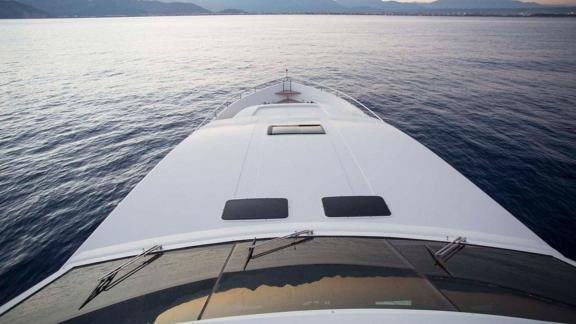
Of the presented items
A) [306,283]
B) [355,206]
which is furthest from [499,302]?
[355,206]

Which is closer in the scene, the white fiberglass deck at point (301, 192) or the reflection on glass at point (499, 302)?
the reflection on glass at point (499, 302)

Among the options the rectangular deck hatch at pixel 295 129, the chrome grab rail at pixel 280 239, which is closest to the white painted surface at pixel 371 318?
the chrome grab rail at pixel 280 239

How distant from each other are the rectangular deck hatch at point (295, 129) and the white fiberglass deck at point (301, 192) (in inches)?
10.4

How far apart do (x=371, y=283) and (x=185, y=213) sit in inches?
141

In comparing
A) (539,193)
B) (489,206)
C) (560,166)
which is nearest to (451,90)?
(560,166)

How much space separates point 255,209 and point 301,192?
1.13m

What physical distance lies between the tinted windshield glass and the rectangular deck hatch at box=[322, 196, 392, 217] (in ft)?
2.00

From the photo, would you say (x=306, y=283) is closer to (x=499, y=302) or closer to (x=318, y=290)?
(x=318, y=290)

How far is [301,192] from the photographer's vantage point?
18.6 feet

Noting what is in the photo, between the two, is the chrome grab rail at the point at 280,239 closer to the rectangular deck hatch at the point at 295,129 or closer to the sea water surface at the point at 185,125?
the rectangular deck hatch at the point at 295,129

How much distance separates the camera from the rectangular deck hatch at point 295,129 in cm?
852

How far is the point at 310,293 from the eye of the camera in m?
3.27

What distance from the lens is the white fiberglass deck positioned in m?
4.68

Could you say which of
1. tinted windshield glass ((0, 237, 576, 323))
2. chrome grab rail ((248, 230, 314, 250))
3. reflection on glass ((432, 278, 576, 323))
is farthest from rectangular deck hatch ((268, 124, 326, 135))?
reflection on glass ((432, 278, 576, 323))
